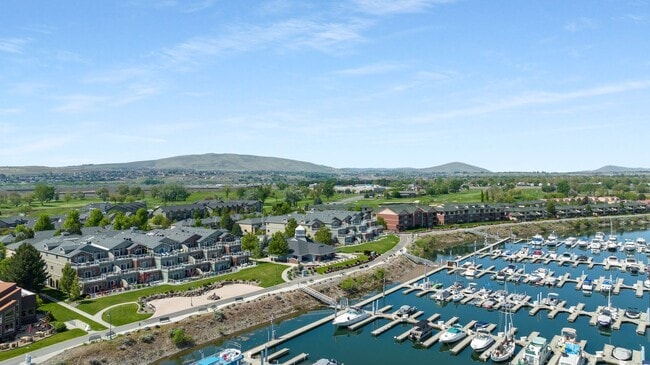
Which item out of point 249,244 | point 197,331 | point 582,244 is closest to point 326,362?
point 197,331

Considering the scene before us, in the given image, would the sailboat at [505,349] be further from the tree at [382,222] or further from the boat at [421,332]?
the tree at [382,222]

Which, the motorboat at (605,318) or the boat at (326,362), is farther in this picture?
the motorboat at (605,318)

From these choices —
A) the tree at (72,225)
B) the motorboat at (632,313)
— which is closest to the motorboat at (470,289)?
the motorboat at (632,313)

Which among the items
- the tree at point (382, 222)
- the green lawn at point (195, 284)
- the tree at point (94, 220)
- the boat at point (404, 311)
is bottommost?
the boat at point (404, 311)

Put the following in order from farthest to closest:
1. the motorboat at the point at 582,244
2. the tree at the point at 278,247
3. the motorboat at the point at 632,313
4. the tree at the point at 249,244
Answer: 1. the motorboat at the point at 582,244
2. the tree at the point at 249,244
3. the tree at the point at 278,247
4. the motorboat at the point at 632,313

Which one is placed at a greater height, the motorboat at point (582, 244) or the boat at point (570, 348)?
the boat at point (570, 348)

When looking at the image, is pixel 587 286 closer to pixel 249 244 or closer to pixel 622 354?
pixel 622 354

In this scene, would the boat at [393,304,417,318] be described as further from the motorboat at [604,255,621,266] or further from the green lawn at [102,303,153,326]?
the motorboat at [604,255,621,266]

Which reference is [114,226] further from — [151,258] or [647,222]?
[647,222]
